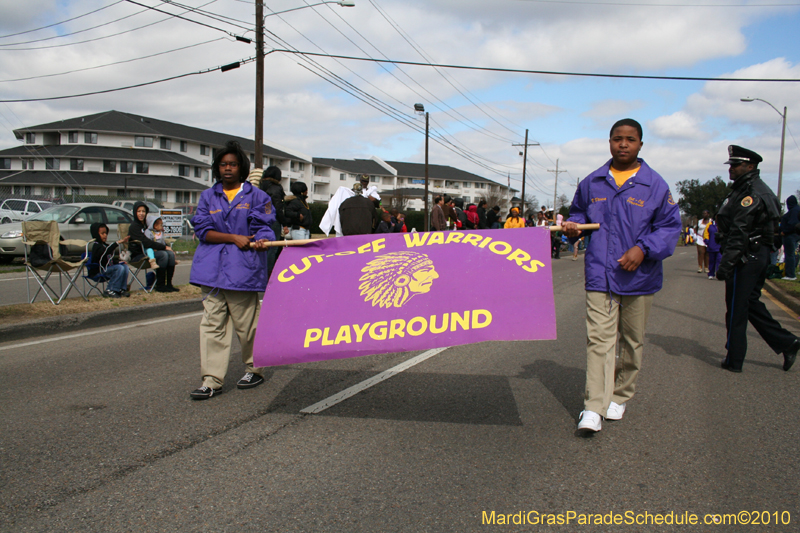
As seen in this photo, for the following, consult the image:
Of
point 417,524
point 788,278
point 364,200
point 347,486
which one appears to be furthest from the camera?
point 788,278

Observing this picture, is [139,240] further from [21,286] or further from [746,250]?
[746,250]

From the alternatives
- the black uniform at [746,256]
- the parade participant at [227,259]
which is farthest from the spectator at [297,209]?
the black uniform at [746,256]

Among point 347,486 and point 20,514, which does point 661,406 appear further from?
point 20,514

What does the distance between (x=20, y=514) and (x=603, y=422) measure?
3426 millimetres

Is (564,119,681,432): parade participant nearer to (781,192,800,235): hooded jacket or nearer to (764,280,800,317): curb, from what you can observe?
(764,280,800,317): curb

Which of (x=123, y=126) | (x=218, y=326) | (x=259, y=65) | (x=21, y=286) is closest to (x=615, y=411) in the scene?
(x=218, y=326)

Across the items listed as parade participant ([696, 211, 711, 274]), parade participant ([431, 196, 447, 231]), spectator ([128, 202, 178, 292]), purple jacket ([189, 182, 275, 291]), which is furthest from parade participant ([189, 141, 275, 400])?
parade participant ([696, 211, 711, 274])

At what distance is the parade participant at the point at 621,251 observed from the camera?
3.61 m

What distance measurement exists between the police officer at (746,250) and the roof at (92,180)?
1982 inches

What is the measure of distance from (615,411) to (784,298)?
31.6 feet

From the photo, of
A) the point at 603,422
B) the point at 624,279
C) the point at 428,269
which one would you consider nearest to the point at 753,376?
the point at 603,422

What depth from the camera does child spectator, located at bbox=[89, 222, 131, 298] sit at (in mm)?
8992

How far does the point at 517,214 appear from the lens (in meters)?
17.2

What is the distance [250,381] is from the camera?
4.70 meters
